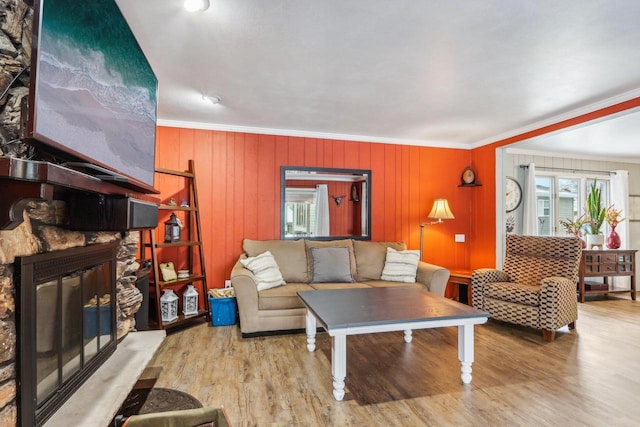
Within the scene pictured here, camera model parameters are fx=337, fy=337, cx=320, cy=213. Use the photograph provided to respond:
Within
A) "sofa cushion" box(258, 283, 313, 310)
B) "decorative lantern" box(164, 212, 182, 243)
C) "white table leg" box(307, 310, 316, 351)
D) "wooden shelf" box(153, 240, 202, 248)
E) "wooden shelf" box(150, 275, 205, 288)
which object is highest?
"decorative lantern" box(164, 212, 182, 243)

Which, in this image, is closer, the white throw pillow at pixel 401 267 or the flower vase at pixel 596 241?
the white throw pillow at pixel 401 267

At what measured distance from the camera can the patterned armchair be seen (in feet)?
10.3

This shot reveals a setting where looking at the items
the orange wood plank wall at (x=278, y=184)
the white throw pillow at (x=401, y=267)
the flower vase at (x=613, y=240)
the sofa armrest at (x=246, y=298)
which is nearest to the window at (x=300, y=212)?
Result: the orange wood plank wall at (x=278, y=184)

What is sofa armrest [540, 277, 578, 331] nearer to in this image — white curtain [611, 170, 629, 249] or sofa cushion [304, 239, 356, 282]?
sofa cushion [304, 239, 356, 282]

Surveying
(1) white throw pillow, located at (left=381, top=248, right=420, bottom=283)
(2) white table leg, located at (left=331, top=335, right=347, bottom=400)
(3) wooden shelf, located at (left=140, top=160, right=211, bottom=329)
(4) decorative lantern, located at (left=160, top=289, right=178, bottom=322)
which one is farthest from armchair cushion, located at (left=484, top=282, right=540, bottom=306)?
(4) decorative lantern, located at (left=160, top=289, right=178, bottom=322)

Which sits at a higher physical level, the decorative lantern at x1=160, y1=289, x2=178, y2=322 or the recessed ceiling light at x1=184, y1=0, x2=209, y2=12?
the recessed ceiling light at x1=184, y1=0, x2=209, y2=12

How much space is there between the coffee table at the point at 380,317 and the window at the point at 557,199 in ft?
12.9

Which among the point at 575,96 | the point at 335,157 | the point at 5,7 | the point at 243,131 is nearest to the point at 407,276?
the point at 335,157

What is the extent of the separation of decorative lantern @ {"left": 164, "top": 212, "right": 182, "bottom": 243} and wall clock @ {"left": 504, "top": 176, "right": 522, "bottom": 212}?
4805 mm

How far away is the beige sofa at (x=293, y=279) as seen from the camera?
3.17m

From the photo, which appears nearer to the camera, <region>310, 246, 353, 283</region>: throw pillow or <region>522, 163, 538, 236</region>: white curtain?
<region>310, 246, 353, 283</region>: throw pillow

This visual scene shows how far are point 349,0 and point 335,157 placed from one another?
271 centimetres

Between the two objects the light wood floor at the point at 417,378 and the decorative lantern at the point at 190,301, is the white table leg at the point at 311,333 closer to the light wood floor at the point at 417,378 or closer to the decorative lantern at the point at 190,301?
the light wood floor at the point at 417,378

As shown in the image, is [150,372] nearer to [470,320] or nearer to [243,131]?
[470,320]
